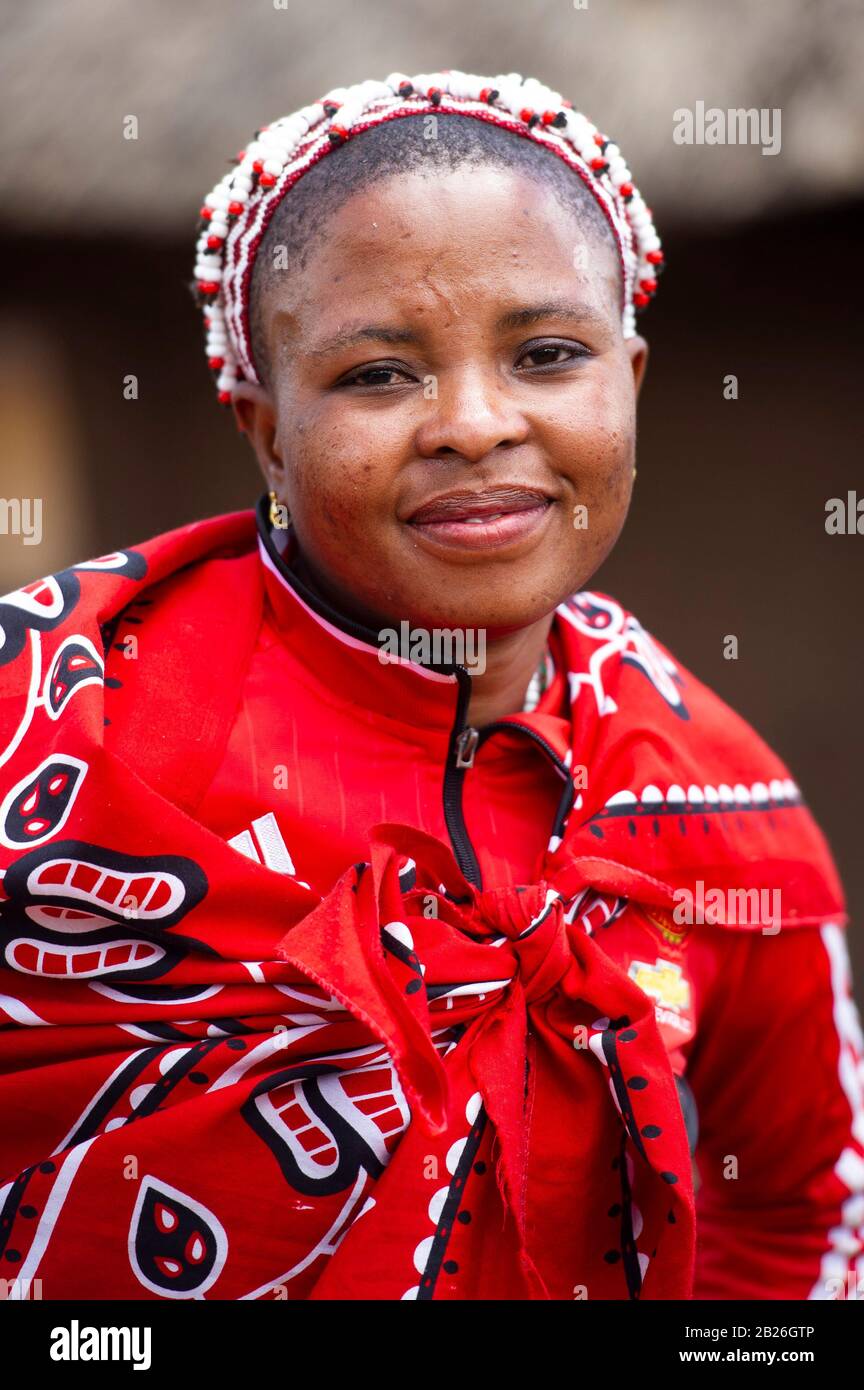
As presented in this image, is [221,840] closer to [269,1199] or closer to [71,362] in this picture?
[269,1199]

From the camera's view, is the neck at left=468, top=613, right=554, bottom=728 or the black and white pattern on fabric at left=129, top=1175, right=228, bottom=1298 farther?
Answer: the neck at left=468, top=613, right=554, bottom=728

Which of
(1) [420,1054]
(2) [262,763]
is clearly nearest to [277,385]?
(2) [262,763]

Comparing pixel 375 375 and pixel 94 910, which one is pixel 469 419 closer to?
pixel 375 375

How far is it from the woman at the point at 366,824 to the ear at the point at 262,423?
1.6 inches

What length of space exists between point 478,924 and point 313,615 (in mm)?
390

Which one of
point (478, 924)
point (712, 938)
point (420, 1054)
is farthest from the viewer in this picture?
point (712, 938)

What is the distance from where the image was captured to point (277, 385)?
59.2 inches

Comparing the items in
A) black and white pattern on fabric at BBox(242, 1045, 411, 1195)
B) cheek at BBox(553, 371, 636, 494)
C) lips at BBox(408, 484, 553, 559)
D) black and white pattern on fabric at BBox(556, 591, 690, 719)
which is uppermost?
cheek at BBox(553, 371, 636, 494)

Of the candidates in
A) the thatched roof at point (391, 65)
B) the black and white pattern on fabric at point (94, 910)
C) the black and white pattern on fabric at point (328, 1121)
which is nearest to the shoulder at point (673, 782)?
the black and white pattern on fabric at point (328, 1121)

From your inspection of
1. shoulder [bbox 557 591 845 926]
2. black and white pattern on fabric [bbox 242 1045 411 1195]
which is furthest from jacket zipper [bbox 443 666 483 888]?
black and white pattern on fabric [bbox 242 1045 411 1195]

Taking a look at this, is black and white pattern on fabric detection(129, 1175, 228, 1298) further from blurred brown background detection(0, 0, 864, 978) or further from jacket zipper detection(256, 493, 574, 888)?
blurred brown background detection(0, 0, 864, 978)

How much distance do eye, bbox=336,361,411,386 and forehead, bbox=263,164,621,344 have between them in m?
0.06

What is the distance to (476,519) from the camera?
1381mm

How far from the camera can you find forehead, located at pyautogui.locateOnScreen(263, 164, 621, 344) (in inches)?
53.4
